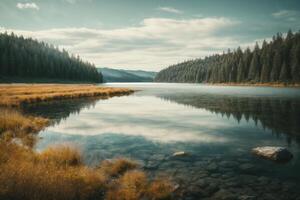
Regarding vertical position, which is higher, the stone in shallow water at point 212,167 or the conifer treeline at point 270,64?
the conifer treeline at point 270,64

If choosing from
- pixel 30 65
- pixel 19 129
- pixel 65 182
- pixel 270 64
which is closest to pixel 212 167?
pixel 65 182

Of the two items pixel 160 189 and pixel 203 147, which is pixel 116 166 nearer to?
pixel 160 189

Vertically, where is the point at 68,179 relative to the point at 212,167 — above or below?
above

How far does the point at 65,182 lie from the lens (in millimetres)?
8141

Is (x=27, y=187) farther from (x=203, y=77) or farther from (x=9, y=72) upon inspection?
(x=203, y=77)

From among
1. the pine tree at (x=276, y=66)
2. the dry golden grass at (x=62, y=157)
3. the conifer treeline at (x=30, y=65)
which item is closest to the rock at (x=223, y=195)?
the dry golden grass at (x=62, y=157)

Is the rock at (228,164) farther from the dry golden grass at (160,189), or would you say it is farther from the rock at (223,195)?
the dry golden grass at (160,189)

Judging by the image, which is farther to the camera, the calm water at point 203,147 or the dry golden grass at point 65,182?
the calm water at point 203,147

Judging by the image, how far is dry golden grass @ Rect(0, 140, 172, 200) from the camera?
7216mm

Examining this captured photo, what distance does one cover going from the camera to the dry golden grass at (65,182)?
7.22m

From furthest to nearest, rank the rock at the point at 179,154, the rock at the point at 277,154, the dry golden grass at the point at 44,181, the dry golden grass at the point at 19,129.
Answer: the dry golden grass at the point at 19,129
the rock at the point at 179,154
the rock at the point at 277,154
the dry golden grass at the point at 44,181

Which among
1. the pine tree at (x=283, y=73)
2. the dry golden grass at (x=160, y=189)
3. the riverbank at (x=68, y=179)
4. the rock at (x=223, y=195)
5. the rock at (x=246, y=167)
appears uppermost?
the pine tree at (x=283, y=73)

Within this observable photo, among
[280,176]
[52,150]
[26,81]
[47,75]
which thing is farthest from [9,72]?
[280,176]

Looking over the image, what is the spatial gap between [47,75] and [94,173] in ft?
413
